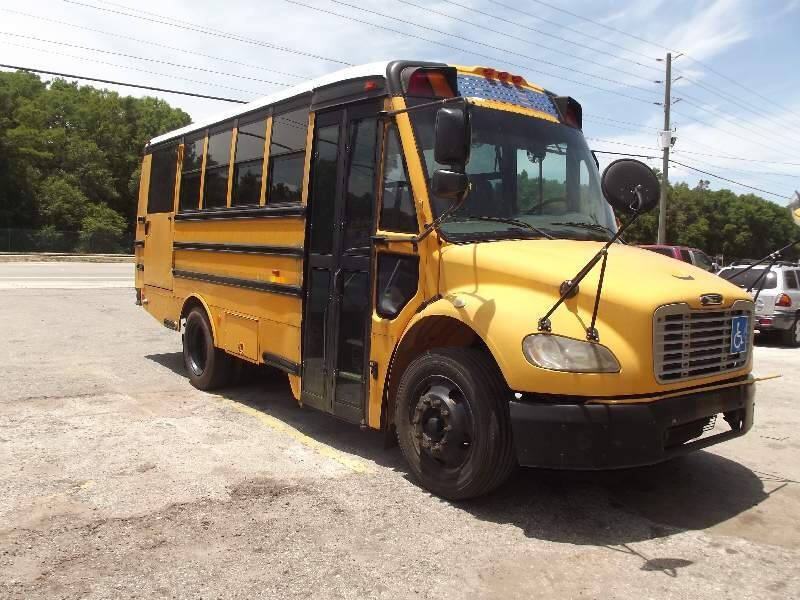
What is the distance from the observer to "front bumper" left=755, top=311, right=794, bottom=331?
43.3ft

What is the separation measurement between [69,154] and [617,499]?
5559 cm

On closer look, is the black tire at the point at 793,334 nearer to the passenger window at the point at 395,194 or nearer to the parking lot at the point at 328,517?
the parking lot at the point at 328,517

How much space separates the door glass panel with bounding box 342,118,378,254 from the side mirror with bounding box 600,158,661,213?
1.67 m

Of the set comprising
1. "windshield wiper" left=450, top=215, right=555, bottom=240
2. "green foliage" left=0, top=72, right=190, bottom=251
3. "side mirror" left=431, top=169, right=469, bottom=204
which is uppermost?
"green foliage" left=0, top=72, right=190, bottom=251

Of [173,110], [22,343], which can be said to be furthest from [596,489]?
[173,110]

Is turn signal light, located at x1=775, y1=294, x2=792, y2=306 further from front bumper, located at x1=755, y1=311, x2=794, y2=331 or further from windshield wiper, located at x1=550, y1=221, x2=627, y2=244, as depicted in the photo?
windshield wiper, located at x1=550, y1=221, x2=627, y2=244

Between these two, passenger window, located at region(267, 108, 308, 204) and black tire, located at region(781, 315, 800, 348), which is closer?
passenger window, located at region(267, 108, 308, 204)

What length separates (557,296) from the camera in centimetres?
379

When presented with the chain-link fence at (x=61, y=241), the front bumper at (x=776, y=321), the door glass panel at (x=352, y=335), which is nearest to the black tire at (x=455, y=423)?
the door glass panel at (x=352, y=335)

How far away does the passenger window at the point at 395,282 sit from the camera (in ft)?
14.9

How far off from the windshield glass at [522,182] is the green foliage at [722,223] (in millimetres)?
55084

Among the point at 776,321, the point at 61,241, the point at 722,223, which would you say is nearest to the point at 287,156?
the point at 776,321

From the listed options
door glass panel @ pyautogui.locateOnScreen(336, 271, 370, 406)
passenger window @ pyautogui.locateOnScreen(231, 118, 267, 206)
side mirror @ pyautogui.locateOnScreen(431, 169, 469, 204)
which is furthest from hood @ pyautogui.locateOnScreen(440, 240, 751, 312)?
passenger window @ pyautogui.locateOnScreen(231, 118, 267, 206)

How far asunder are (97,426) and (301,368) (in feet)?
6.11
